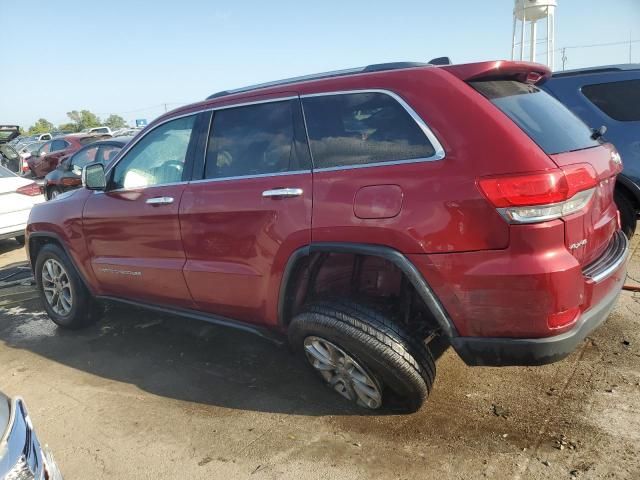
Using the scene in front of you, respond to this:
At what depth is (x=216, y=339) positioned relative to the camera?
4.27 m

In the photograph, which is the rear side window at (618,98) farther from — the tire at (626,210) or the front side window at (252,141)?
the front side window at (252,141)

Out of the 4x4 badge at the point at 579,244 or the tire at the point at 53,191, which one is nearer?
the 4x4 badge at the point at 579,244

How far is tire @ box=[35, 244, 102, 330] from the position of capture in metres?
4.55

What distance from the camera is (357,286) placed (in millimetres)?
3008

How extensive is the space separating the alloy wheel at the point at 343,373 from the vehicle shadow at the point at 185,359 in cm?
11

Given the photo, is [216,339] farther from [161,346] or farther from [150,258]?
[150,258]

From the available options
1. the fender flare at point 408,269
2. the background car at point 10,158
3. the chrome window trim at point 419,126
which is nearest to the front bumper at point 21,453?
the fender flare at point 408,269

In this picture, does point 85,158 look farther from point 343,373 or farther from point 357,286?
point 343,373

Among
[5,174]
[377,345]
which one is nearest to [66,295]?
[377,345]

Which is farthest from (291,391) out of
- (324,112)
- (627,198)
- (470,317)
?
(627,198)

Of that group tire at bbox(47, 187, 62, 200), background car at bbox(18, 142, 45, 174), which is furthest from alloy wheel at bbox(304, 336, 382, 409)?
background car at bbox(18, 142, 45, 174)

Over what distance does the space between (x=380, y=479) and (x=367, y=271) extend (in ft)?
3.62

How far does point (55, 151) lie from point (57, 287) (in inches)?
490

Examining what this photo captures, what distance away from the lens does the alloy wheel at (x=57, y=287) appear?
467 cm
